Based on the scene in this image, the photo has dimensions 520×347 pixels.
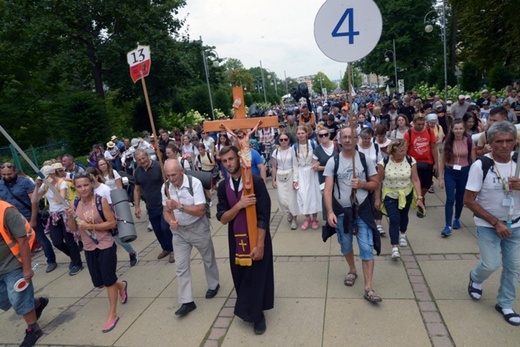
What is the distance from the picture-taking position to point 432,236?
568 cm

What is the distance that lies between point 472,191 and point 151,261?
484 cm

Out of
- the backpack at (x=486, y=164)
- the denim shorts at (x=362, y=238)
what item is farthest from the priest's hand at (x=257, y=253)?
the backpack at (x=486, y=164)

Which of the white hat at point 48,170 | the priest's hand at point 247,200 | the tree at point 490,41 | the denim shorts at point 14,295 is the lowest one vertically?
the denim shorts at point 14,295

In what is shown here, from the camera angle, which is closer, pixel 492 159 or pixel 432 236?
pixel 492 159

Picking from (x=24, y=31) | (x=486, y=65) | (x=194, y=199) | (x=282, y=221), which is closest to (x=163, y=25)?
(x=24, y=31)

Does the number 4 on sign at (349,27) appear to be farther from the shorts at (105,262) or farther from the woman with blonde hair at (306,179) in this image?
the shorts at (105,262)

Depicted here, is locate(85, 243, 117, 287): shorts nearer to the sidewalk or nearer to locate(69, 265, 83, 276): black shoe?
the sidewalk

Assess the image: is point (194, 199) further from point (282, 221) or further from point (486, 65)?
point (486, 65)

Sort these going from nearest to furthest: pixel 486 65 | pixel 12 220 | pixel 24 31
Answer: pixel 12 220
pixel 24 31
pixel 486 65

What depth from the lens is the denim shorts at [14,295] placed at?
152 inches

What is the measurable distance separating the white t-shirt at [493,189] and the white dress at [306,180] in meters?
3.19

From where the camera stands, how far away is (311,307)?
411cm

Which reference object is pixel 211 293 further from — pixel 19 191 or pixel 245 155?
pixel 19 191

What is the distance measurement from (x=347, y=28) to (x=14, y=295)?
445cm
